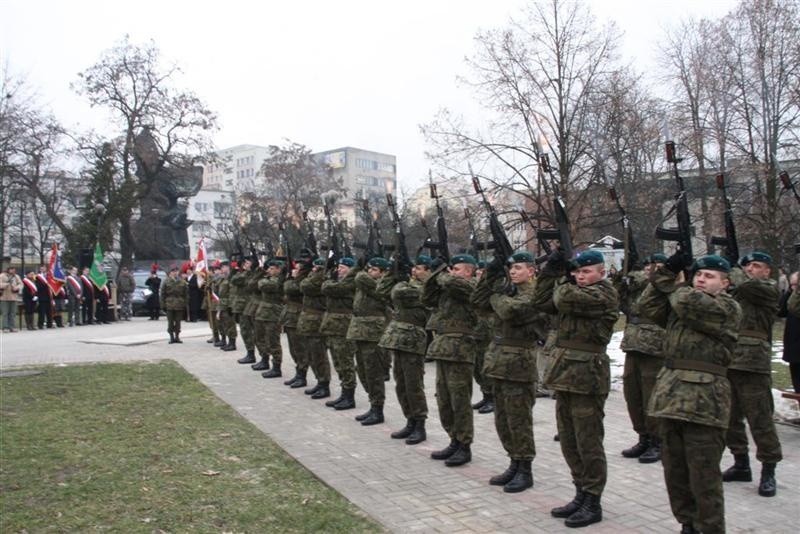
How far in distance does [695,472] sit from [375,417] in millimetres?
4938

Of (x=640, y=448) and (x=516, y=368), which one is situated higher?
(x=516, y=368)

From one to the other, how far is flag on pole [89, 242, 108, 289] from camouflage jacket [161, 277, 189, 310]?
7.97 m

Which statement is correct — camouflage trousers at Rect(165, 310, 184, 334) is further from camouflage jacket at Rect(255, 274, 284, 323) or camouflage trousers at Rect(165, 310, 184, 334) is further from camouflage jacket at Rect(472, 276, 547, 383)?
camouflage jacket at Rect(472, 276, 547, 383)

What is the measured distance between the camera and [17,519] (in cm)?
548

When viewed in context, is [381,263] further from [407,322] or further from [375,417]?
[375,417]

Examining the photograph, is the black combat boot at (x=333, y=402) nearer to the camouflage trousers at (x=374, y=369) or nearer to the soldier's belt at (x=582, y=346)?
the camouflage trousers at (x=374, y=369)

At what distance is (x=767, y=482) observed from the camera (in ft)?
19.1

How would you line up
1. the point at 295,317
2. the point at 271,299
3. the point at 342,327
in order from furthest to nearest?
1. the point at 271,299
2. the point at 295,317
3. the point at 342,327

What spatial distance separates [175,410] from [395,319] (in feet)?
11.5

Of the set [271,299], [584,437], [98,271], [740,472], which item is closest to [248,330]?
[271,299]

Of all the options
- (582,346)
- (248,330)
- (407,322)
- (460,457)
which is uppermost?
(407,322)

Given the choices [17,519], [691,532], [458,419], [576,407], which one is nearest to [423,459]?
[458,419]

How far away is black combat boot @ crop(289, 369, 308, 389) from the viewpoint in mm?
11477

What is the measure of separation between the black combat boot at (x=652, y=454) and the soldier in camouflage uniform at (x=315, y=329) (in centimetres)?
503
